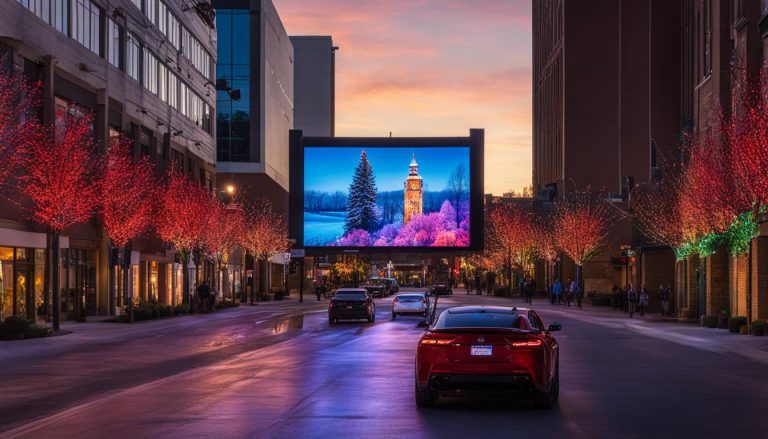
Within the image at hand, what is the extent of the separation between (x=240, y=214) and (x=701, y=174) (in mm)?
48042

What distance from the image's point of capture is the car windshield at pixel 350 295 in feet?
165

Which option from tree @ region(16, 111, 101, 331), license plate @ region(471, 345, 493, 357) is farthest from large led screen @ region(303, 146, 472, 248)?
license plate @ region(471, 345, 493, 357)

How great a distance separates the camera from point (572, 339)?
37.3m

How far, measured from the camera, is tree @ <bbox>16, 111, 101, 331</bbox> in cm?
4044

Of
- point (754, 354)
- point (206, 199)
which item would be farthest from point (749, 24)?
point (206, 199)

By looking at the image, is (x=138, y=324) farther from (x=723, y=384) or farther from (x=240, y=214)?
(x=240, y=214)

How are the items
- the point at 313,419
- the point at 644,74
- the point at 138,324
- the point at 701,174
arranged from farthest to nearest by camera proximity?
the point at 644,74 → the point at 138,324 → the point at 701,174 → the point at 313,419

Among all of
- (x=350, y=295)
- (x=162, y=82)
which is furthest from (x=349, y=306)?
(x=162, y=82)

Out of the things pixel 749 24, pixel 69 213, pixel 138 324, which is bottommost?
pixel 138 324

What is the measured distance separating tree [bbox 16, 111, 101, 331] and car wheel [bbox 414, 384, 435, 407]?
25.5 meters

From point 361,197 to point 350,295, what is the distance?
180 feet

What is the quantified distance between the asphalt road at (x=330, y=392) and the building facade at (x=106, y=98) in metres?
9.18

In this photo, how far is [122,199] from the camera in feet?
168

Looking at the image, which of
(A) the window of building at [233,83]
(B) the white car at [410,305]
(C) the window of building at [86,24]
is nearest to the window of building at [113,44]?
(C) the window of building at [86,24]
